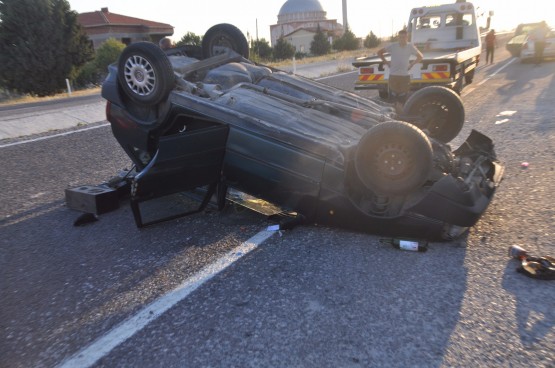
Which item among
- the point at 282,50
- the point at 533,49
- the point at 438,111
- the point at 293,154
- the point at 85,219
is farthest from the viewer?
the point at 282,50

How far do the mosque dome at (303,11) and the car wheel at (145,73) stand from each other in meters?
87.3

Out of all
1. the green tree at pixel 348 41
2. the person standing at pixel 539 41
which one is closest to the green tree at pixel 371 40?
the green tree at pixel 348 41

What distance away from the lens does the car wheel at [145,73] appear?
3.92 metres

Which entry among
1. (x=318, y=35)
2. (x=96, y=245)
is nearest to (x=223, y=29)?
(x=96, y=245)

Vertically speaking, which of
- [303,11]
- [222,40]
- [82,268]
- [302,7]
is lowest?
[82,268]

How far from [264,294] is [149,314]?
0.69m

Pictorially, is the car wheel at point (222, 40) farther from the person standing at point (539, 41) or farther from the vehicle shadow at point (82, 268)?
the person standing at point (539, 41)

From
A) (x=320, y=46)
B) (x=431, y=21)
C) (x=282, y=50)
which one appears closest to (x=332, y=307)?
(x=431, y=21)

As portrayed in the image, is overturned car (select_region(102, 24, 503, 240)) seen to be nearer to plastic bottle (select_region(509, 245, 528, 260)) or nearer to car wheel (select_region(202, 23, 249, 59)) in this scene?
plastic bottle (select_region(509, 245, 528, 260))

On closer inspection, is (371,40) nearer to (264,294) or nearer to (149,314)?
(264,294)

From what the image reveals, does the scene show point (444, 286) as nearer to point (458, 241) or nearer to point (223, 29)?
point (458, 241)

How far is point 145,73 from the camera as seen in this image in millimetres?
4023

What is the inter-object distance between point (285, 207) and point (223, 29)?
313cm

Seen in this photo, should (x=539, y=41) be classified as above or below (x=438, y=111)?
above
